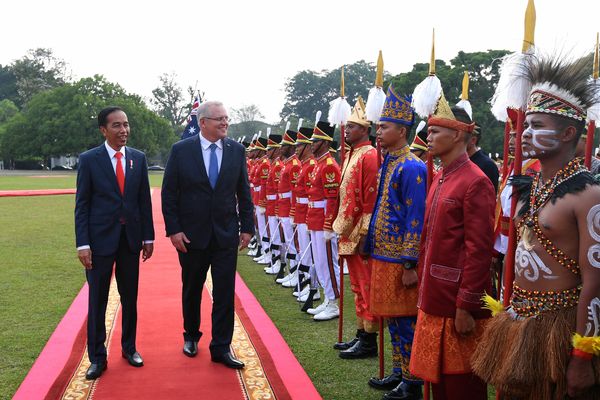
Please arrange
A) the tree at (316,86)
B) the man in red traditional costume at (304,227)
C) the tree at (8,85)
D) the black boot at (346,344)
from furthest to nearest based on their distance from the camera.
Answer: the tree at (8,85), the tree at (316,86), the man in red traditional costume at (304,227), the black boot at (346,344)

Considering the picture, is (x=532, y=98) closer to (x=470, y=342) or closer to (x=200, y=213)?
(x=470, y=342)

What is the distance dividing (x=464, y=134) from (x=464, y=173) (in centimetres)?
26

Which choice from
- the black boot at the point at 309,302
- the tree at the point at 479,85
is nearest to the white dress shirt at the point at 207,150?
the black boot at the point at 309,302

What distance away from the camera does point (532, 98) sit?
2490mm

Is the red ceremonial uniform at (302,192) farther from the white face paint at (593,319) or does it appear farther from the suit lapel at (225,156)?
the white face paint at (593,319)

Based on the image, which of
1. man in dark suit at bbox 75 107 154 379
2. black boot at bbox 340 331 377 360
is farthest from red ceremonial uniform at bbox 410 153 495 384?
man in dark suit at bbox 75 107 154 379

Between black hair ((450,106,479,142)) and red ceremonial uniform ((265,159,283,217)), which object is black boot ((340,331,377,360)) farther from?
red ceremonial uniform ((265,159,283,217))

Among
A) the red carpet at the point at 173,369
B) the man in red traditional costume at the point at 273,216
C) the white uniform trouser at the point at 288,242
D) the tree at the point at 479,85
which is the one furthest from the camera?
the tree at the point at 479,85

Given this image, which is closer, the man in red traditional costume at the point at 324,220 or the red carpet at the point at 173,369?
the red carpet at the point at 173,369

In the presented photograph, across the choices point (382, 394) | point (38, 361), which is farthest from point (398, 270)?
point (38, 361)

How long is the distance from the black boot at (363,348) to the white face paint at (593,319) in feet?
9.08

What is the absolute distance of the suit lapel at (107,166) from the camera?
174 inches

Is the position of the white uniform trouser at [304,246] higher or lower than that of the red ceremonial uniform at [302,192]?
lower

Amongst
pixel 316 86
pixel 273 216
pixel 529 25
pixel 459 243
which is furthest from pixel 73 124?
pixel 529 25
